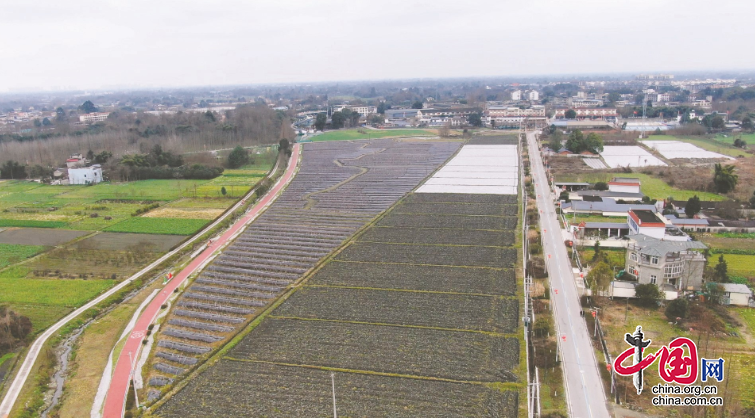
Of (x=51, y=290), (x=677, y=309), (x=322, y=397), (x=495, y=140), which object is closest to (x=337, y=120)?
(x=495, y=140)

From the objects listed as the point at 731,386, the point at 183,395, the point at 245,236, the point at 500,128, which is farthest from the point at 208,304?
the point at 500,128

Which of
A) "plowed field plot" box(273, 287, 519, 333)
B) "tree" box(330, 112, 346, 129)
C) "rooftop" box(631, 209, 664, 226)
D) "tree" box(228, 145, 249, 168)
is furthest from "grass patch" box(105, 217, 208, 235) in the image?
"tree" box(330, 112, 346, 129)

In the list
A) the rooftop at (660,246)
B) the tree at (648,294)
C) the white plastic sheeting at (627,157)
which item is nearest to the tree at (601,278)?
the tree at (648,294)

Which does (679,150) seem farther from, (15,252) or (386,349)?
(15,252)

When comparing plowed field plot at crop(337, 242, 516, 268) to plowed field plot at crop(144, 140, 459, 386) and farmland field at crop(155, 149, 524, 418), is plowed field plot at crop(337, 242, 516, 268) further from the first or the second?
plowed field plot at crop(144, 140, 459, 386)

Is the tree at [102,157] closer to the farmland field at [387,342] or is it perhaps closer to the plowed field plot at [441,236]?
the farmland field at [387,342]
